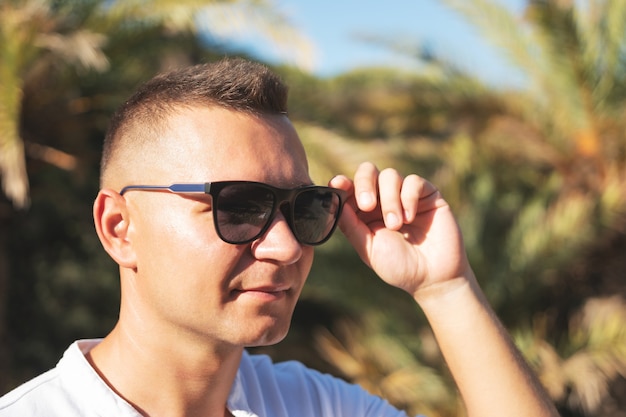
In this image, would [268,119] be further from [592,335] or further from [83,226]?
[83,226]

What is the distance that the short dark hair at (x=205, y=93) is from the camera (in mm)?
1971

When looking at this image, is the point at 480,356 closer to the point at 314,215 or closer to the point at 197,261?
the point at 314,215

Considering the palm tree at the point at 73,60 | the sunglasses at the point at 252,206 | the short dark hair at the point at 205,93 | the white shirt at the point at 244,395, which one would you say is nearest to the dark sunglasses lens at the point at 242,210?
the sunglasses at the point at 252,206

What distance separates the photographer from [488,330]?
2113 millimetres

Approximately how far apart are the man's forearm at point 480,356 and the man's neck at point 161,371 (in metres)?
0.62

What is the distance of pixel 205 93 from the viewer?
1968 millimetres

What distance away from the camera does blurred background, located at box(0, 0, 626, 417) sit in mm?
7039

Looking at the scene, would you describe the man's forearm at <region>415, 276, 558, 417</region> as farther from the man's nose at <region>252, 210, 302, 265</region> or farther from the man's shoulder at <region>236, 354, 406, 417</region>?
the man's nose at <region>252, 210, 302, 265</region>

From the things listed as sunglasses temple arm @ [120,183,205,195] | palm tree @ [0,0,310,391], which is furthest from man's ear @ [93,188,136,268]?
palm tree @ [0,0,310,391]

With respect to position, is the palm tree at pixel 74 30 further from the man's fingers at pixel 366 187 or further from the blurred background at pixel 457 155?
the man's fingers at pixel 366 187

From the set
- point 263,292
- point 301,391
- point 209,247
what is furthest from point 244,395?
point 209,247

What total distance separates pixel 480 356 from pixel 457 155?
6287 millimetres

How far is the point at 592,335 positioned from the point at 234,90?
20.1 feet

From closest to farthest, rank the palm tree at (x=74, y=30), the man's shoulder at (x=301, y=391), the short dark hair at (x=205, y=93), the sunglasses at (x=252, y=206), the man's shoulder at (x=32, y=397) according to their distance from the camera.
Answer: the man's shoulder at (x=32, y=397) → the sunglasses at (x=252, y=206) → the short dark hair at (x=205, y=93) → the man's shoulder at (x=301, y=391) → the palm tree at (x=74, y=30)
